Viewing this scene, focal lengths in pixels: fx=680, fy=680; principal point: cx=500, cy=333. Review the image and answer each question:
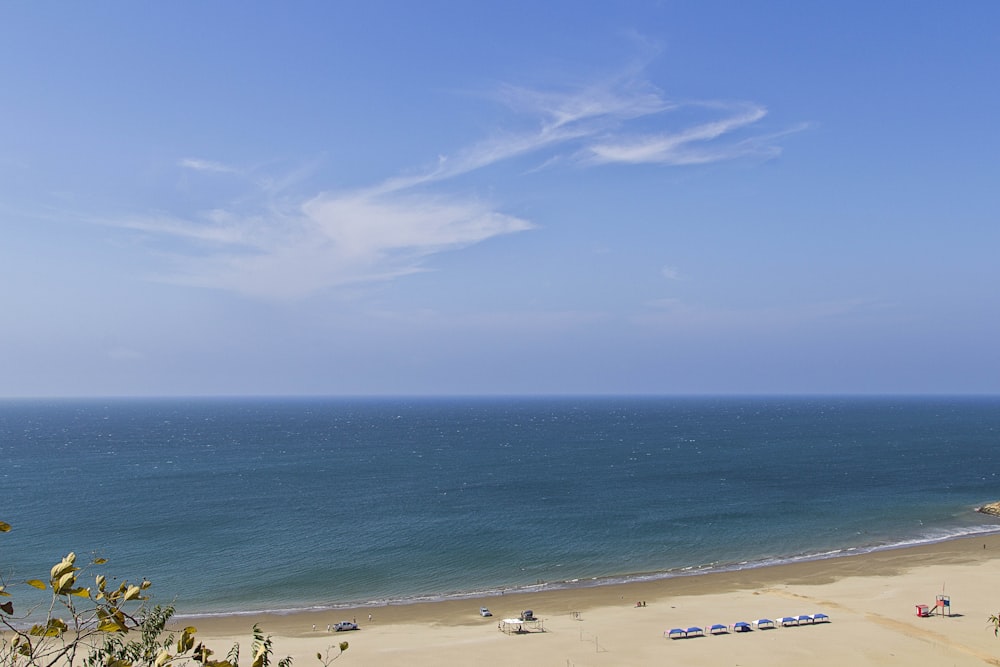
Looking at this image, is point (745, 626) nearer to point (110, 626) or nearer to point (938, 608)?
point (938, 608)

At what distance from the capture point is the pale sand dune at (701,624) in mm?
40562

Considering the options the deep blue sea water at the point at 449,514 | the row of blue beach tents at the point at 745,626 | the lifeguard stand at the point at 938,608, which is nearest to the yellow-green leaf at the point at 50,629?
the row of blue beach tents at the point at 745,626

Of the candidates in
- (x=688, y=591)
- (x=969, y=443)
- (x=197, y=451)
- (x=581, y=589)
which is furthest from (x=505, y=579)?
(x=969, y=443)

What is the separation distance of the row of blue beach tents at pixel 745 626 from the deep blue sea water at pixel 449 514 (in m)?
15.3

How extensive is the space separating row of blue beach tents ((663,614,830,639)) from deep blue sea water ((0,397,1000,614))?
15.3 metres

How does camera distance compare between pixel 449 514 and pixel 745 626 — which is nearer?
pixel 745 626

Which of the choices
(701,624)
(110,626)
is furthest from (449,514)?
(110,626)

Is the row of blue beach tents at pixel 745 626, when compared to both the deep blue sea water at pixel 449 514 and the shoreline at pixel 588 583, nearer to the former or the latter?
the shoreline at pixel 588 583

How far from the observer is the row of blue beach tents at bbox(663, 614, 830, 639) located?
44.2 m

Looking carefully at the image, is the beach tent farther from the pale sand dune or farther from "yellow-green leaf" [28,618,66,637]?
"yellow-green leaf" [28,618,66,637]

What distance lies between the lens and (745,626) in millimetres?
44688

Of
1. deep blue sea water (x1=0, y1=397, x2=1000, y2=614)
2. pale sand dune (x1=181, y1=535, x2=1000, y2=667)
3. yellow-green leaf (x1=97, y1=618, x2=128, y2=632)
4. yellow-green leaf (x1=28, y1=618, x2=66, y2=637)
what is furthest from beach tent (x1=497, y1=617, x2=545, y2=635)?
yellow-green leaf (x1=97, y1=618, x2=128, y2=632)

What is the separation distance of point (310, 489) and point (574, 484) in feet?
131

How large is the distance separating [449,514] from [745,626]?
43739mm
